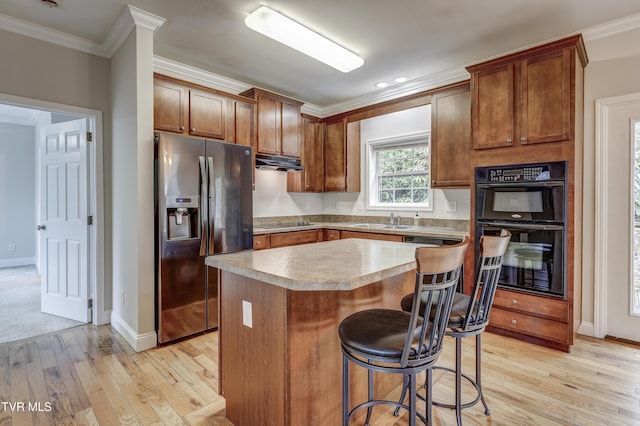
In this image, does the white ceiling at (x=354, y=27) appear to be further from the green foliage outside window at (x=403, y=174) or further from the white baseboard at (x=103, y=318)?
the white baseboard at (x=103, y=318)

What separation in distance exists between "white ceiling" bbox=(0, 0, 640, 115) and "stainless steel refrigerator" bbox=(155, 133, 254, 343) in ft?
3.31

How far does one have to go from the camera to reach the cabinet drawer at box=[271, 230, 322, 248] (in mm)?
4023

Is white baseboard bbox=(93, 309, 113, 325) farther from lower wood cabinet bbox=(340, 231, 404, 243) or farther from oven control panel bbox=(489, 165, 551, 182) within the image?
oven control panel bbox=(489, 165, 551, 182)

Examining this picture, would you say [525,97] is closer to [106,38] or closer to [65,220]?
Result: [106,38]

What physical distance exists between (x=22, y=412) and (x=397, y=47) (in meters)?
4.02

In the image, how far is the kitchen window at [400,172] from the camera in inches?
171

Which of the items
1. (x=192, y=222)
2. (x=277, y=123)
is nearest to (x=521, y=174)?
(x=277, y=123)

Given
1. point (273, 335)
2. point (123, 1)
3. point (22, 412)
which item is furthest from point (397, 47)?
point (22, 412)

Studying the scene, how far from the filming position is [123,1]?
99.4 inches

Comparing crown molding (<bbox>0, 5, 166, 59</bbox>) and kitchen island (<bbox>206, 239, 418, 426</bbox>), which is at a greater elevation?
crown molding (<bbox>0, 5, 166, 59</bbox>)

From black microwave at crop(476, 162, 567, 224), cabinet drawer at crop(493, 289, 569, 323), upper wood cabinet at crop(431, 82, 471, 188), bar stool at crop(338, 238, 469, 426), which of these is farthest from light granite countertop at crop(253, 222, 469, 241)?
bar stool at crop(338, 238, 469, 426)

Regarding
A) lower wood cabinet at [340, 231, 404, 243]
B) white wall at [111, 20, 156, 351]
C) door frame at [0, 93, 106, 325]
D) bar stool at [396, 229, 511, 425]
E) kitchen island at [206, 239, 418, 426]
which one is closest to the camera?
kitchen island at [206, 239, 418, 426]

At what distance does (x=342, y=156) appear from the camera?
4.82 m

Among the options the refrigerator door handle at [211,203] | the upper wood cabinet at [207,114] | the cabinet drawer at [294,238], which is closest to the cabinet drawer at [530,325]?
the cabinet drawer at [294,238]
